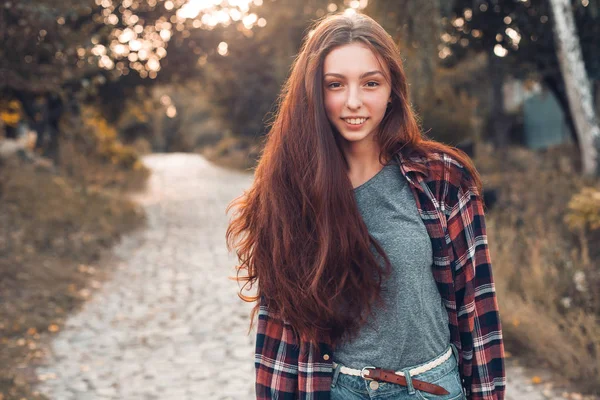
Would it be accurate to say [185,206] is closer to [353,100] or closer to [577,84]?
[577,84]

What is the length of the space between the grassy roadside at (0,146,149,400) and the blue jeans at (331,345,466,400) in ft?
11.5

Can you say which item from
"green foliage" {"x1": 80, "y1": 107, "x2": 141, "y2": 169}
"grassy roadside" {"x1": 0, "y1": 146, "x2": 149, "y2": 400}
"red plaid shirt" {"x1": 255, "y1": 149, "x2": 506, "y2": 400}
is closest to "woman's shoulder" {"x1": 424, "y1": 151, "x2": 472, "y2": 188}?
"red plaid shirt" {"x1": 255, "y1": 149, "x2": 506, "y2": 400}

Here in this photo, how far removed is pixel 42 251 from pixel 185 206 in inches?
327

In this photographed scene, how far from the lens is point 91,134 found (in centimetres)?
2042

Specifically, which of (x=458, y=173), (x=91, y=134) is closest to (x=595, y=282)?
(x=458, y=173)

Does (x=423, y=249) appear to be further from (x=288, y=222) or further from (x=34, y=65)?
(x=34, y=65)

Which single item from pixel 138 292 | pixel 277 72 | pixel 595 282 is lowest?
pixel 595 282

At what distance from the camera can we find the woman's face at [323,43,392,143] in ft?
7.19

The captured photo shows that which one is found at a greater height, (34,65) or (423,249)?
(34,65)

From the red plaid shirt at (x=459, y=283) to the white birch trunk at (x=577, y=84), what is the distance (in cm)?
902

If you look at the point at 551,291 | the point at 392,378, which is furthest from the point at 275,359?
the point at 551,291

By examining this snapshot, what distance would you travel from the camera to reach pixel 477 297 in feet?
7.37

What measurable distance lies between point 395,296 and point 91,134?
19.6 meters

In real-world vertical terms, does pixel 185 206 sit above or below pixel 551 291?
above
